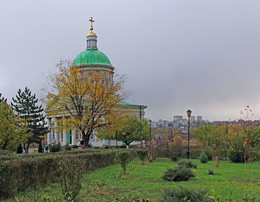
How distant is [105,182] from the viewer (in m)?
11.2

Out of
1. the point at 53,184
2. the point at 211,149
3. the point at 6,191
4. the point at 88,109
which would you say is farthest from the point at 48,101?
the point at 6,191

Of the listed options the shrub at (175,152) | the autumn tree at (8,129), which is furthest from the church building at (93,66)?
the autumn tree at (8,129)

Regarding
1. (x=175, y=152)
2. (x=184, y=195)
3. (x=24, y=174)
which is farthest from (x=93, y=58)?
(x=184, y=195)

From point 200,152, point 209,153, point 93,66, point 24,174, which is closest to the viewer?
point 24,174

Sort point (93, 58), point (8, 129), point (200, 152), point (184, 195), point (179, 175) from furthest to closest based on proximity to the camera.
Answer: point (93, 58), point (200, 152), point (8, 129), point (179, 175), point (184, 195)

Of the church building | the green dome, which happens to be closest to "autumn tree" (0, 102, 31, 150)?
the church building

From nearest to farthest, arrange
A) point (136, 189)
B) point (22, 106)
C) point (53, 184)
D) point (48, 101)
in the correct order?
point (136, 189)
point (53, 184)
point (48, 101)
point (22, 106)

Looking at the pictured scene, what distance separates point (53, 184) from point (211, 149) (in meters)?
18.2

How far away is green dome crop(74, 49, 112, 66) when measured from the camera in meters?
44.9

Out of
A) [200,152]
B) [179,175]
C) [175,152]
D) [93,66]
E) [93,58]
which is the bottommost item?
[200,152]

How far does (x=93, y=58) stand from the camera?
45438 millimetres

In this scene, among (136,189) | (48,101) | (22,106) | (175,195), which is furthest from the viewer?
(22,106)

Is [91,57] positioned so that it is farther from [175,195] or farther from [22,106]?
[175,195]

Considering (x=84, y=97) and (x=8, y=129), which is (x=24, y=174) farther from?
(x=84, y=97)
